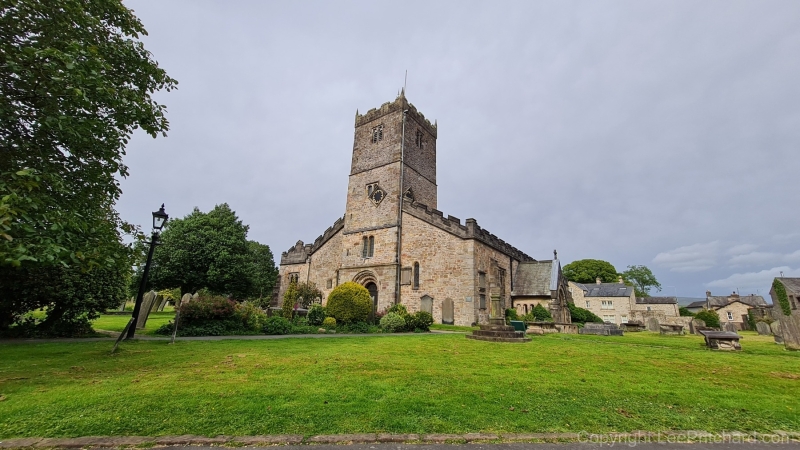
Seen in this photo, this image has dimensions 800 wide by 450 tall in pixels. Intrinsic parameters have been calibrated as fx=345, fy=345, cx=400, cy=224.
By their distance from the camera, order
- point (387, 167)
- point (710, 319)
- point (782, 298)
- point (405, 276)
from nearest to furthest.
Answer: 1. point (405, 276)
2. point (782, 298)
3. point (387, 167)
4. point (710, 319)

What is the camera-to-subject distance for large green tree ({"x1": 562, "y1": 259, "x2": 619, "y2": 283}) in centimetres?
6169

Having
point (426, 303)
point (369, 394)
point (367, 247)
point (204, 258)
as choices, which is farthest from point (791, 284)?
point (204, 258)

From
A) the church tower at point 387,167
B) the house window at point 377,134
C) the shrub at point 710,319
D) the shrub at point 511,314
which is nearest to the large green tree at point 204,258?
the church tower at point 387,167

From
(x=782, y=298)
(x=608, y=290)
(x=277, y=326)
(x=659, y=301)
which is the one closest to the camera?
(x=277, y=326)

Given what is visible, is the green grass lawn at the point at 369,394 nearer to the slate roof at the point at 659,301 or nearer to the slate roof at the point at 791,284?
the slate roof at the point at 791,284

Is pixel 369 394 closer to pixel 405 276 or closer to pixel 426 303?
pixel 426 303

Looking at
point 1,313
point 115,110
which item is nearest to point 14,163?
point 115,110

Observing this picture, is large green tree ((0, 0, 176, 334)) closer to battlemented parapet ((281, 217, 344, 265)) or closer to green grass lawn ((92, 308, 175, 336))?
green grass lawn ((92, 308, 175, 336))

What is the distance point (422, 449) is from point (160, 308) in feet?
165

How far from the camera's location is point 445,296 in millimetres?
24141

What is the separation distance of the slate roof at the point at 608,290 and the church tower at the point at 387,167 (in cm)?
3195

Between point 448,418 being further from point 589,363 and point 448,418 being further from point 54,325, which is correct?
point 54,325

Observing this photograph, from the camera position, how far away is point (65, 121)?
5.48m

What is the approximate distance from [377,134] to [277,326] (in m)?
19.9
